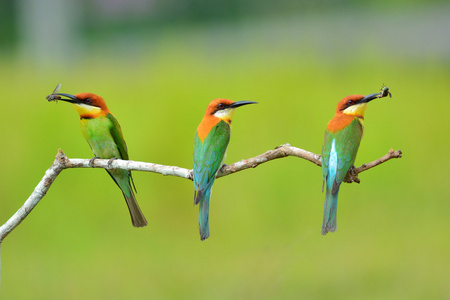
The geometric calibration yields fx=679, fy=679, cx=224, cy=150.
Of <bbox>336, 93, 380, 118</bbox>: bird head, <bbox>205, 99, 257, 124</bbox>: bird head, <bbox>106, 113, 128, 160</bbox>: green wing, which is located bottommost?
<bbox>106, 113, 128, 160</bbox>: green wing

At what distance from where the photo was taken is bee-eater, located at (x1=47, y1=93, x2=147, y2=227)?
45.7 inches

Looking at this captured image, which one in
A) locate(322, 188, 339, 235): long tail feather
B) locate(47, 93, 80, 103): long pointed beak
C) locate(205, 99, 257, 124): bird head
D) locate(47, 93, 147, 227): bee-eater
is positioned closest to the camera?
locate(322, 188, 339, 235): long tail feather

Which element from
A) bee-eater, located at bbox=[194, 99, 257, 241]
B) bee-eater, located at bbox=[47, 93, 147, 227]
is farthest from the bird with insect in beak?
bee-eater, located at bbox=[47, 93, 147, 227]

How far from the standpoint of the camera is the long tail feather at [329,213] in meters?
0.92

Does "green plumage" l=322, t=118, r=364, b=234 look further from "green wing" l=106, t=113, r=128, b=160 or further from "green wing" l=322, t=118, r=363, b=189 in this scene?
"green wing" l=106, t=113, r=128, b=160

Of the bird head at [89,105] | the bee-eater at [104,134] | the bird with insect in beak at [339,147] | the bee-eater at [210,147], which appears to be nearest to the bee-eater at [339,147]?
the bird with insect in beak at [339,147]

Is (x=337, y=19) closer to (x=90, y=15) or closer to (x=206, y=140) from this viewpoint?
(x=90, y=15)

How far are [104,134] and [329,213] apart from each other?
0.60 meters

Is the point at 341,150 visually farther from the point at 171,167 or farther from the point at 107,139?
the point at 107,139

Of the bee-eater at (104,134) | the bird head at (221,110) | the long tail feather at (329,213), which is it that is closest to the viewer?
the long tail feather at (329,213)

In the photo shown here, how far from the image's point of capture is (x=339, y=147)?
3.31 ft

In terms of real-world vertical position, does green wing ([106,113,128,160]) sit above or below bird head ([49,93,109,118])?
below

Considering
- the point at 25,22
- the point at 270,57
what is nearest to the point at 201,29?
the point at 270,57

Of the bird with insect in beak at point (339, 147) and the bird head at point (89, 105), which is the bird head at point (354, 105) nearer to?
the bird with insect in beak at point (339, 147)
